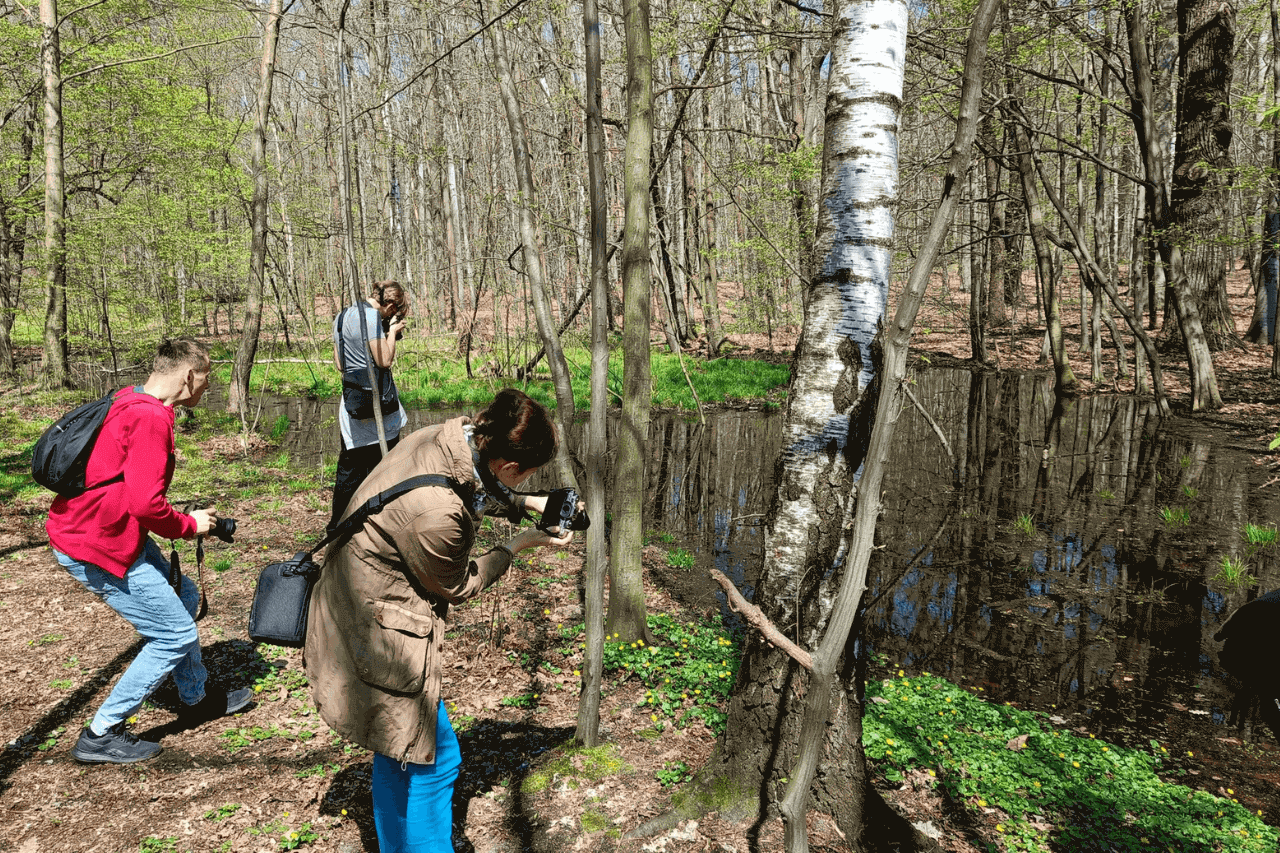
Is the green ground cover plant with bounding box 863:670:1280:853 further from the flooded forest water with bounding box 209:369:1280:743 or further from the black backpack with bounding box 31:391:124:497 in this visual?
the black backpack with bounding box 31:391:124:497

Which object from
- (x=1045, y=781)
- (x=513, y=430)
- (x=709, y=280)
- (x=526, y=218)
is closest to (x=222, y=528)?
(x=513, y=430)

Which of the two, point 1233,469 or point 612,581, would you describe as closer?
point 612,581

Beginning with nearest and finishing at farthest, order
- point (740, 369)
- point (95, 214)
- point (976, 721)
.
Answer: point (976, 721)
point (95, 214)
point (740, 369)

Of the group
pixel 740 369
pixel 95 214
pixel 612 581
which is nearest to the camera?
pixel 612 581

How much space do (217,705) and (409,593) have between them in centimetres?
220

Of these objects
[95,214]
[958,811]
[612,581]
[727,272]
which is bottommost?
[958,811]

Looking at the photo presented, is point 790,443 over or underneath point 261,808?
over

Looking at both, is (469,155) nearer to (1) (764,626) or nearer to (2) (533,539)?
(2) (533,539)

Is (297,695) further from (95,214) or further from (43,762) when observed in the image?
(95,214)

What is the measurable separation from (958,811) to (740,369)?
47.1ft

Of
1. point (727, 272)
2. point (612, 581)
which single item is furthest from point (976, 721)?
point (727, 272)

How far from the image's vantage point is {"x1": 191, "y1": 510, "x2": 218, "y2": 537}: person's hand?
2.96 m

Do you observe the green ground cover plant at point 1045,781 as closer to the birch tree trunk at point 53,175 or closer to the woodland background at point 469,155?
the woodland background at point 469,155

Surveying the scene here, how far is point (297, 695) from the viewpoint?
3746mm
